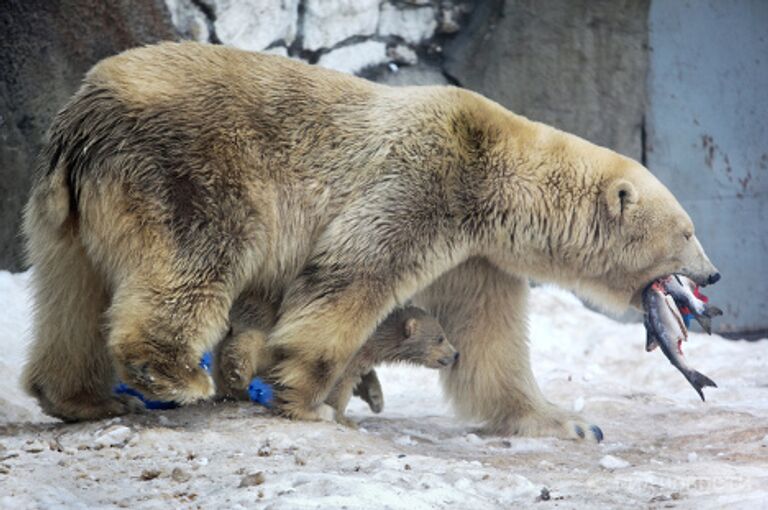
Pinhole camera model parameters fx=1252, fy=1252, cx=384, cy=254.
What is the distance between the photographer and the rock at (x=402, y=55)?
927 centimetres

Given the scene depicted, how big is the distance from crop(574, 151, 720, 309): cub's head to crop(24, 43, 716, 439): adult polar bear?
10mm

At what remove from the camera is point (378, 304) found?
571 centimetres

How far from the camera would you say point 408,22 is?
9359mm

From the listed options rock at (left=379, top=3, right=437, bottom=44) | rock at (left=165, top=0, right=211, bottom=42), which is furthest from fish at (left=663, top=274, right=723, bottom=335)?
rock at (left=379, top=3, right=437, bottom=44)

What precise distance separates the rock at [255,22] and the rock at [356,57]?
0.35 meters

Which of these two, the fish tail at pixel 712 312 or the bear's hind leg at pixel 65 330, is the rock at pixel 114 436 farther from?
the fish tail at pixel 712 312

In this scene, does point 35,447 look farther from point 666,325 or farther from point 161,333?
point 666,325

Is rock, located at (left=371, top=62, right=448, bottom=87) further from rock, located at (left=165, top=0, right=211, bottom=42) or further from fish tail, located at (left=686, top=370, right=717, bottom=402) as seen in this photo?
fish tail, located at (left=686, top=370, right=717, bottom=402)

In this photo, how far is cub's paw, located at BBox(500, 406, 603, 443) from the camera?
634 centimetres

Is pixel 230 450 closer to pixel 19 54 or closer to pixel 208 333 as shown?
pixel 208 333

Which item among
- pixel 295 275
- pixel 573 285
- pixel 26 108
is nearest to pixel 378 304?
pixel 295 275

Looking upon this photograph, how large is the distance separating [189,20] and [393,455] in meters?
4.15

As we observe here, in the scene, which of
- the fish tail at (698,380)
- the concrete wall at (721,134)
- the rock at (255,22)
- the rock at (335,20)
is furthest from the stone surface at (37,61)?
the concrete wall at (721,134)

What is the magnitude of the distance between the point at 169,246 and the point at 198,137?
1.73 feet
